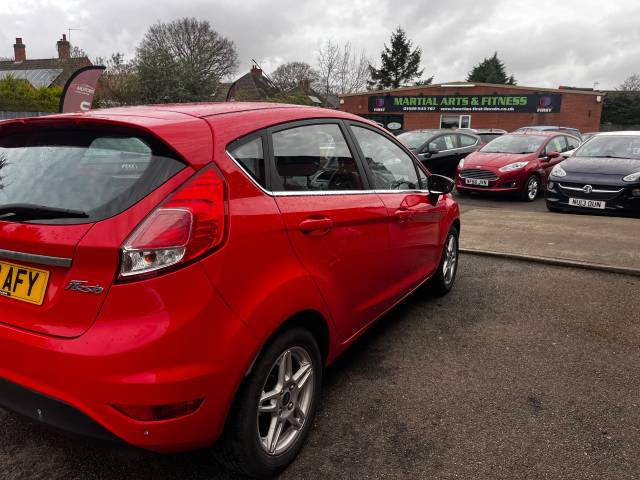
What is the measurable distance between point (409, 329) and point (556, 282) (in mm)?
1863

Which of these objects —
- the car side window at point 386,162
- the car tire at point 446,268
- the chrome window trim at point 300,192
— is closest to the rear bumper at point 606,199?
the car tire at point 446,268

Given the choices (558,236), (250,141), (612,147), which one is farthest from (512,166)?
(250,141)

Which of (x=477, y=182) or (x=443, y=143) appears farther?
(x=443, y=143)

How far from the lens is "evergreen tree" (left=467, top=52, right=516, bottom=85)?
5810cm

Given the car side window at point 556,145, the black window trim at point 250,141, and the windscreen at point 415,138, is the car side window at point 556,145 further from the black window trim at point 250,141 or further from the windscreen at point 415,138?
the black window trim at point 250,141

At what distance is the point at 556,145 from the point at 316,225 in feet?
38.7

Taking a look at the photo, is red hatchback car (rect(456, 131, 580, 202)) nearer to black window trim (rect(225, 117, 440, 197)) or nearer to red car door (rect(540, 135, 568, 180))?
red car door (rect(540, 135, 568, 180))

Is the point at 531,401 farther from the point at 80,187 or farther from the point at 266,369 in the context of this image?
the point at 80,187

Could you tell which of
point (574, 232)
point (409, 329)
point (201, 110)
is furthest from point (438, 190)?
point (574, 232)

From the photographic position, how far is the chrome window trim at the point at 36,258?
A: 168 cm

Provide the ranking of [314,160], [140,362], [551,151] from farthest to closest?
[551,151]
[314,160]
[140,362]

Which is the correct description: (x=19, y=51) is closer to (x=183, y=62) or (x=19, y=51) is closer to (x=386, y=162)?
(x=183, y=62)

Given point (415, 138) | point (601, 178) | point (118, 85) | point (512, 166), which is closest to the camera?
point (601, 178)

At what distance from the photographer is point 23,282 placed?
5.86 ft
